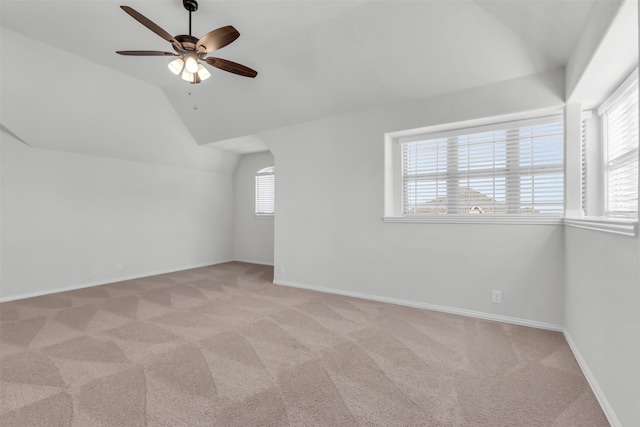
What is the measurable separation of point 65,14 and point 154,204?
339cm

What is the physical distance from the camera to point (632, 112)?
2254 millimetres

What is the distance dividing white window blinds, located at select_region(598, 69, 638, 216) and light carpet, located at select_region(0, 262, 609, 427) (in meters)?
1.30

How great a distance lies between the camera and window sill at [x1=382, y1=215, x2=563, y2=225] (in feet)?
9.76

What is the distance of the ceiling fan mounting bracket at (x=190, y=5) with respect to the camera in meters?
2.63

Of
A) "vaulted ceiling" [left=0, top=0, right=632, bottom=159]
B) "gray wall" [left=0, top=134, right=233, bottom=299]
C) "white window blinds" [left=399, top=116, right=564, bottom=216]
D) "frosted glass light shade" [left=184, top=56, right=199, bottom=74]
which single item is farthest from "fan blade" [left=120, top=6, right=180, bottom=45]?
"gray wall" [left=0, top=134, right=233, bottom=299]

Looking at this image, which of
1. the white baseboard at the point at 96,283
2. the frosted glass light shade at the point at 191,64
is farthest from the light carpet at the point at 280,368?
the frosted glass light shade at the point at 191,64

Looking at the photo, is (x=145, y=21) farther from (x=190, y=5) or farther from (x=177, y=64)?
(x=190, y=5)

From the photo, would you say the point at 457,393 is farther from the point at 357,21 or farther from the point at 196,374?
the point at 357,21

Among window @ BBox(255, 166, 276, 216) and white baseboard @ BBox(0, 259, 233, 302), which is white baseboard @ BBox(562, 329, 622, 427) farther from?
white baseboard @ BBox(0, 259, 233, 302)

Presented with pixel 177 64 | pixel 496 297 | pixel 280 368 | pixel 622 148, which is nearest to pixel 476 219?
pixel 496 297

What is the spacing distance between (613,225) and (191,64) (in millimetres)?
3161

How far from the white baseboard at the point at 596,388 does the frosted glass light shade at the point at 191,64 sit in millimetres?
3684

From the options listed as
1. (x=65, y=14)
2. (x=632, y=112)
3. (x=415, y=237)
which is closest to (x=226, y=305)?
(x=415, y=237)

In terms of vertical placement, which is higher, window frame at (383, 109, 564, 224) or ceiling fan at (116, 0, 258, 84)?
ceiling fan at (116, 0, 258, 84)
